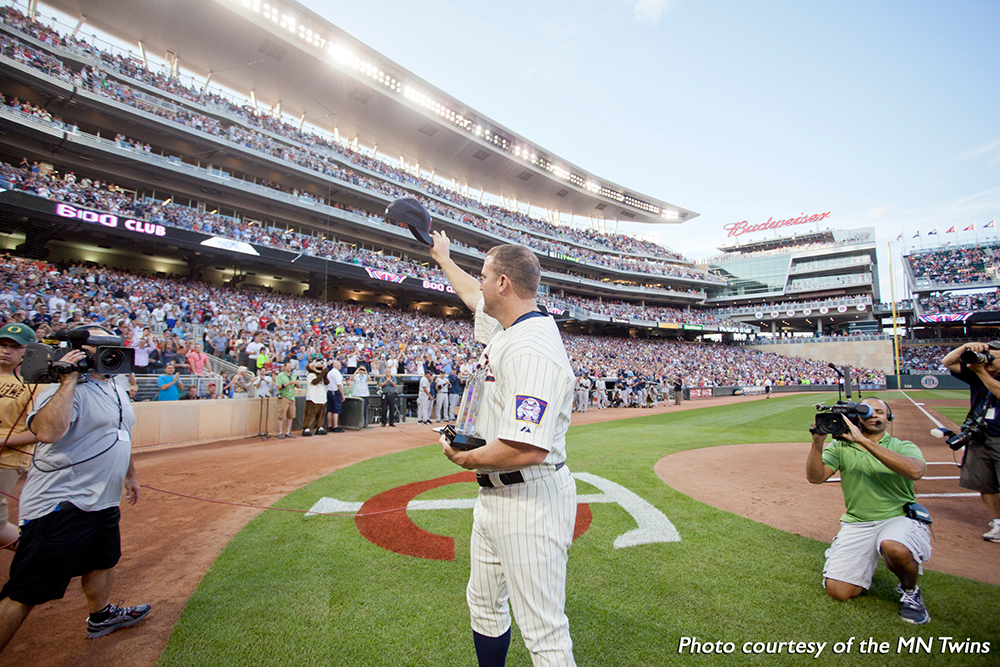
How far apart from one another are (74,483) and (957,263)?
79.7 m

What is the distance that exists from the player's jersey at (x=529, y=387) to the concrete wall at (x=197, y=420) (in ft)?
34.4

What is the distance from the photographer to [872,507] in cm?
344

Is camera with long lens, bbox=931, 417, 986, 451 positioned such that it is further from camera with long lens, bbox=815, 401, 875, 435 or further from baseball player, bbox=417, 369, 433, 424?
baseball player, bbox=417, 369, 433, 424

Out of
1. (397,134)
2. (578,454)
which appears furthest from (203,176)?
(578,454)

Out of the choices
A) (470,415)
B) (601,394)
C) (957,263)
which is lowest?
(601,394)

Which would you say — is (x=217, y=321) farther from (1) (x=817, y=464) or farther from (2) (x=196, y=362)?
(1) (x=817, y=464)

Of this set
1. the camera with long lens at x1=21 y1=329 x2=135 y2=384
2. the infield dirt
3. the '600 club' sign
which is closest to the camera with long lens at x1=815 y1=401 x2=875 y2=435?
the infield dirt

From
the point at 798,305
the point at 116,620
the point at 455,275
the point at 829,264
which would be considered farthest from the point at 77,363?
the point at 829,264

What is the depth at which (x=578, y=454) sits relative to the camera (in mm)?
8820

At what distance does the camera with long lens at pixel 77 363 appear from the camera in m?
2.53

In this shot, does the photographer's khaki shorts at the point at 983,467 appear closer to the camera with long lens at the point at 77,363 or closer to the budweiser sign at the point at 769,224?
the camera with long lens at the point at 77,363

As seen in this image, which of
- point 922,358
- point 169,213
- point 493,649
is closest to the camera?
point 493,649

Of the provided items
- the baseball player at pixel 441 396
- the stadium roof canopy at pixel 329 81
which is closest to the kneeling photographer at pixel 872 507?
the baseball player at pixel 441 396

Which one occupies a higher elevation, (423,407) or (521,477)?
(521,477)
